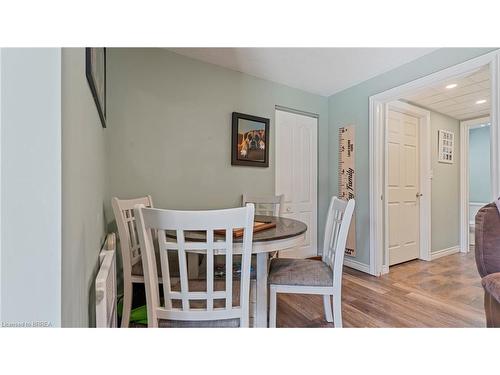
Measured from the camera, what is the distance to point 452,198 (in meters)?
3.51

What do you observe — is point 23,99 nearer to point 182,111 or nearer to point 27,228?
point 27,228

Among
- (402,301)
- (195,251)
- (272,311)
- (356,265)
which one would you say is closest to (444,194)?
(356,265)

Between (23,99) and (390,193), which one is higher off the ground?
(23,99)

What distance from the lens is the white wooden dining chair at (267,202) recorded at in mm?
2339

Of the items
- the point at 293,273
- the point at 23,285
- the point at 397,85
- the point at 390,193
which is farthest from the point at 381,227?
the point at 23,285

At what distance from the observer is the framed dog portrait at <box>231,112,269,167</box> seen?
2473 mm

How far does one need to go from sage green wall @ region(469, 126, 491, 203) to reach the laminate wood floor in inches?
132

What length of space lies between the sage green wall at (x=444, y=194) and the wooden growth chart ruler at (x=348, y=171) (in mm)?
1428

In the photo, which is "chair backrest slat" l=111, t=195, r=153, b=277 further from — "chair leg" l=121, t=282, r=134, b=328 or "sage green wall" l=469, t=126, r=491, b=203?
"sage green wall" l=469, t=126, r=491, b=203

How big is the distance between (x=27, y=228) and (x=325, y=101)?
3.38 m

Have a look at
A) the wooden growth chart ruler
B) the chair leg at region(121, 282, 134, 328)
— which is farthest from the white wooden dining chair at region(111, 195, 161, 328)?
the wooden growth chart ruler

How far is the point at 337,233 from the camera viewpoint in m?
1.53

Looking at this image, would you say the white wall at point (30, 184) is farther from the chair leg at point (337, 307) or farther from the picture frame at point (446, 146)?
the picture frame at point (446, 146)
